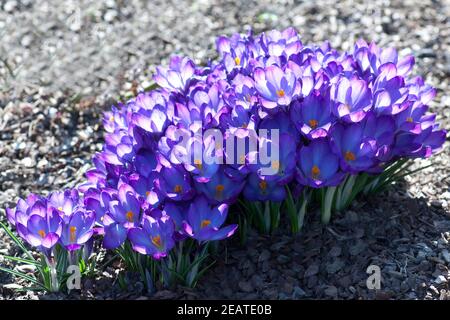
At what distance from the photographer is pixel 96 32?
455 centimetres

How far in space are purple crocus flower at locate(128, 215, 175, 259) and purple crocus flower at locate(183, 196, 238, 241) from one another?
58 mm

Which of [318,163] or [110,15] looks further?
[110,15]

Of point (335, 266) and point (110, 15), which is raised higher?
point (110, 15)

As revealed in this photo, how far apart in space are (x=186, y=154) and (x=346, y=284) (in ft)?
2.25

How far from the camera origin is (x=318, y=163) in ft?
8.98

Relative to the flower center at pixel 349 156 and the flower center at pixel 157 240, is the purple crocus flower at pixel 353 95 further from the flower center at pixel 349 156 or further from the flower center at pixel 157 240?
the flower center at pixel 157 240

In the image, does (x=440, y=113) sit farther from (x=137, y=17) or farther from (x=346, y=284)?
(x=137, y=17)

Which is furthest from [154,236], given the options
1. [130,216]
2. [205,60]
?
[205,60]

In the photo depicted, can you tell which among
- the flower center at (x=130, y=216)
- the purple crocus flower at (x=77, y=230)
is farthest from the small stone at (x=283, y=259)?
the purple crocus flower at (x=77, y=230)

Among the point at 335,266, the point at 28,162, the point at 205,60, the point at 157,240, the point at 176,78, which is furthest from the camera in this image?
the point at 205,60

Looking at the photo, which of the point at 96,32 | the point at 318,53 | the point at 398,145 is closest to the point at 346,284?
the point at 398,145

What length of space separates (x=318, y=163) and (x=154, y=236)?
582mm

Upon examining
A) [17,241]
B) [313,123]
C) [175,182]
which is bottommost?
[17,241]

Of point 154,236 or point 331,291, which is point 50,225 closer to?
point 154,236
